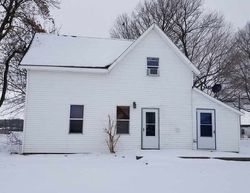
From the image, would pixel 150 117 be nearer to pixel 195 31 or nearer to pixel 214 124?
pixel 214 124

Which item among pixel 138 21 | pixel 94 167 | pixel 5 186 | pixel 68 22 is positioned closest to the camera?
pixel 5 186

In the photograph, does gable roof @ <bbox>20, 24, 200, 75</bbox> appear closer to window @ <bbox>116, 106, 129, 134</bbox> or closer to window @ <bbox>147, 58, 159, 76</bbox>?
window @ <bbox>147, 58, 159, 76</bbox>

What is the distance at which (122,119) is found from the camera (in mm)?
17625

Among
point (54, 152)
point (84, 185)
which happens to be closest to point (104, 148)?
point (54, 152)

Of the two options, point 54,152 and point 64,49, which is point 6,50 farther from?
point 54,152

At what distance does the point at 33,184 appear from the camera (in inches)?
336

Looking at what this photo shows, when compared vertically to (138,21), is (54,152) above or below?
below

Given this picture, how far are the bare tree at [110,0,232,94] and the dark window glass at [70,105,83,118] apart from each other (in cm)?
1799

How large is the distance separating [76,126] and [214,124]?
771cm

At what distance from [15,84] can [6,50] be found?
3.97 m

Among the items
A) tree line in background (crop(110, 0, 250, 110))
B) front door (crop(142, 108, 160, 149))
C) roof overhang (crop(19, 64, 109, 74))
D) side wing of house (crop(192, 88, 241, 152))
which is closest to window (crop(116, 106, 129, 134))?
front door (crop(142, 108, 160, 149))

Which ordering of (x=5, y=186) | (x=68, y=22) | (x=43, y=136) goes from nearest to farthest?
1. (x=5, y=186)
2. (x=43, y=136)
3. (x=68, y=22)

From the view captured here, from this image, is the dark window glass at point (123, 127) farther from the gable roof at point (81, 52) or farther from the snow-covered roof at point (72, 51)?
the snow-covered roof at point (72, 51)

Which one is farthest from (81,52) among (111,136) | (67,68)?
(111,136)
